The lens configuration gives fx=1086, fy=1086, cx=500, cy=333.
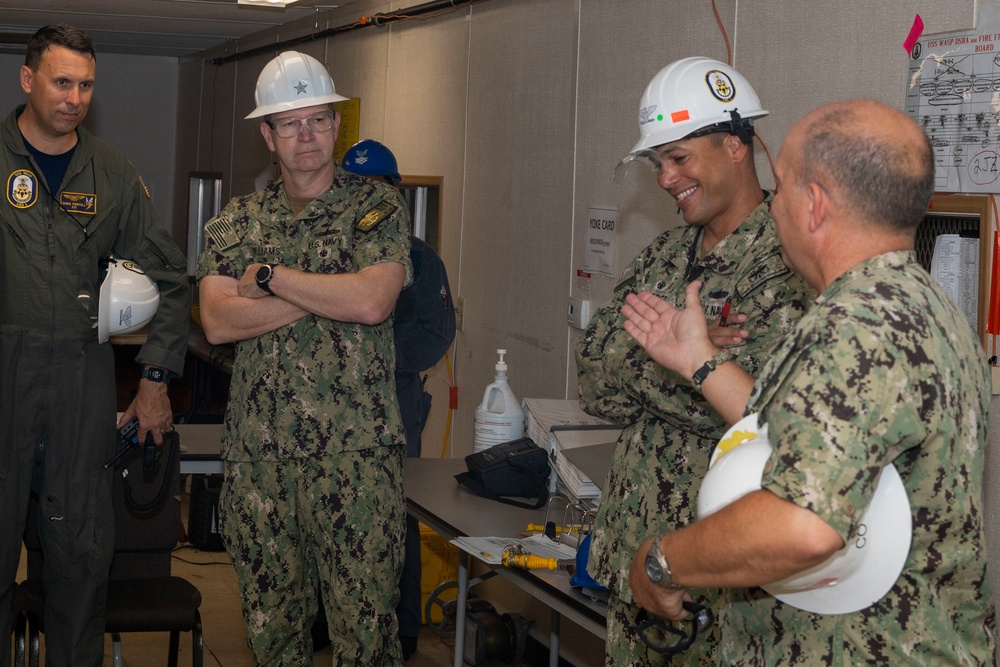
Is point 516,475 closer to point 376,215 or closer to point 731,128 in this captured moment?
point 376,215

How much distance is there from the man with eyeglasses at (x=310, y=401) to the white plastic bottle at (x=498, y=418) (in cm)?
82

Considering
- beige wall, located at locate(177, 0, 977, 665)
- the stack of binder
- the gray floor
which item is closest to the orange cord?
beige wall, located at locate(177, 0, 977, 665)

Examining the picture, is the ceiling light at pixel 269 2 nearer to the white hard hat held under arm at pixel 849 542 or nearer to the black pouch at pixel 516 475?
the black pouch at pixel 516 475

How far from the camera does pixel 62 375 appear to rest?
2881 mm

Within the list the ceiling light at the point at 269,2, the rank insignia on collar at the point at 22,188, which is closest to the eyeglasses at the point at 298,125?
the rank insignia on collar at the point at 22,188

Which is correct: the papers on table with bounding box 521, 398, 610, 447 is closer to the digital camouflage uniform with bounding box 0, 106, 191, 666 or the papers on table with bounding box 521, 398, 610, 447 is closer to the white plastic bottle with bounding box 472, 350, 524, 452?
the white plastic bottle with bounding box 472, 350, 524, 452

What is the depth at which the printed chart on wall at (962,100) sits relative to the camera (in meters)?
2.21

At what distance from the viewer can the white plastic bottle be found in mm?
3602

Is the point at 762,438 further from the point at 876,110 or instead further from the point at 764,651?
the point at 876,110

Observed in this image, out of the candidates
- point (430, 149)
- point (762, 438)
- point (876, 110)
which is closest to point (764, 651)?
point (762, 438)

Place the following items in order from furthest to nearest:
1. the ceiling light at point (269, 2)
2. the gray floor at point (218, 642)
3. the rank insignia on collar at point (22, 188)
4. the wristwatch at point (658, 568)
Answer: the ceiling light at point (269, 2) < the gray floor at point (218, 642) < the rank insignia on collar at point (22, 188) < the wristwatch at point (658, 568)

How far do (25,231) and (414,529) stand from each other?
177 centimetres

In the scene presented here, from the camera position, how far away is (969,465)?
1.31 m

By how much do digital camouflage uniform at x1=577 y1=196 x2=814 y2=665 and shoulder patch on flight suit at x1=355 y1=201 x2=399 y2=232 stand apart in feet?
2.53
